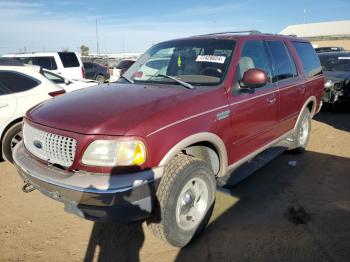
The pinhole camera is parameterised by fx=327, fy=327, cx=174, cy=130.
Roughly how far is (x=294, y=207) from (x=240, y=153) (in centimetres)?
93

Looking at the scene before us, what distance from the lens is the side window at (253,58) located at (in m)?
3.86

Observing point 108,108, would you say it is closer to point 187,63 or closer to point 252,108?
point 187,63

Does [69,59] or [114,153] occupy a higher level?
[69,59]

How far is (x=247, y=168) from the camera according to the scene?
413cm

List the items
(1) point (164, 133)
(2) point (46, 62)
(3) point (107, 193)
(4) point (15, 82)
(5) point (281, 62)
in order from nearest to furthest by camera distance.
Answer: (3) point (107, 193) → (1) point (164, 133) → (5) point (281, 62) → (4) point (15, 82) → (2) point (46, 62)

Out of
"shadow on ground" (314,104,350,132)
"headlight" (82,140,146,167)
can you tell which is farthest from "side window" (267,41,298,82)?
"shadow on ground" (314,104,350,132)

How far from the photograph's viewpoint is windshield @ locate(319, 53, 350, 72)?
9977 millimetres

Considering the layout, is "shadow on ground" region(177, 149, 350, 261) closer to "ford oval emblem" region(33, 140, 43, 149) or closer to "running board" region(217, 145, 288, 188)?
"running board" region(217, 145, 288, 188)

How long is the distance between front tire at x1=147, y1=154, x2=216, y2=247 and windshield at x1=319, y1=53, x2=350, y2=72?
8.42 metres

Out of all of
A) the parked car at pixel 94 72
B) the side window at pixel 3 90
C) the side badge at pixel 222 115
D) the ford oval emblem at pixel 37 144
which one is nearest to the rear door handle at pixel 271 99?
the side badge at pixel 222 115

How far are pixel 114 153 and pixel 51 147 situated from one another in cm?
66

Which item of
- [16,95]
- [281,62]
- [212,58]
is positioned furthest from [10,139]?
[281,62]

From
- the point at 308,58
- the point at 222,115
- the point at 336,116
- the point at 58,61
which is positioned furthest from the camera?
the point at 58,61

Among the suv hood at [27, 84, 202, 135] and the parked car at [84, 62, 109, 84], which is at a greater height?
the suv hood at [27, 84, 202, 135]
